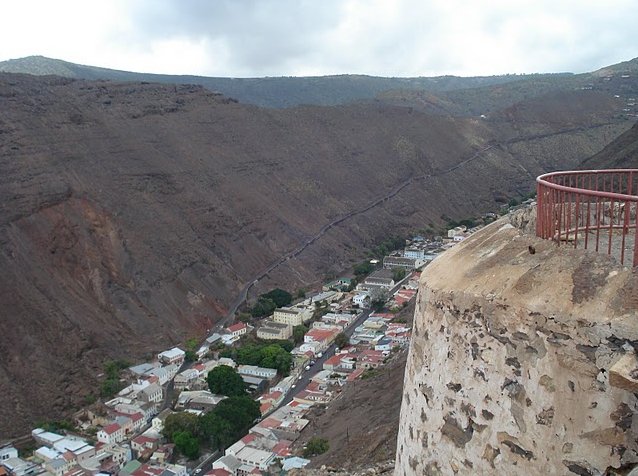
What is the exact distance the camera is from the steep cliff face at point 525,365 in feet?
9.04

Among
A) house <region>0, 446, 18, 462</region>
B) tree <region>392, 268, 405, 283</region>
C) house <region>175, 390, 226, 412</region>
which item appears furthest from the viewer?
tree <region>392, 268, 405, 283</region>

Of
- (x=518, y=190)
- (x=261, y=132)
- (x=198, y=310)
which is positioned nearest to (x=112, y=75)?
(x=261, y=132)

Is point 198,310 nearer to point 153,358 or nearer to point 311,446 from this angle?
point 153,358

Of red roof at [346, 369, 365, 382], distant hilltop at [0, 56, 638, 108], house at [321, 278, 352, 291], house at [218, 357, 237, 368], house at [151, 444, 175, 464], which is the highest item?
distant hilltop at [0, 56, 638, 108]

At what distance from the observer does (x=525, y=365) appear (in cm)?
300

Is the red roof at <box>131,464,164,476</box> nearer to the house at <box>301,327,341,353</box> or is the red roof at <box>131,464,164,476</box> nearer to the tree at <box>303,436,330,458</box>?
the tree at <box>303,436,330,458</box>

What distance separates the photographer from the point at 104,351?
91.6 ft

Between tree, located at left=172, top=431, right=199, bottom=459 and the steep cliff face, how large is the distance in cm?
1802

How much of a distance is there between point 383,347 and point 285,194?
23.7 meters

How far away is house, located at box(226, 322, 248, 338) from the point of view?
30875mm

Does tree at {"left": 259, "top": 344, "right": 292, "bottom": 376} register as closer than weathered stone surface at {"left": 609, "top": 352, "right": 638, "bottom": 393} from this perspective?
No

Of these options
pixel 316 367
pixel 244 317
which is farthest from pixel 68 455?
pixel 244 317

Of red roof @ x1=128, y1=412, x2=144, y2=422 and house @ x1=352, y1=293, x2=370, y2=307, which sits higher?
house @ x1=352, y1=293, x2=370, y2=307

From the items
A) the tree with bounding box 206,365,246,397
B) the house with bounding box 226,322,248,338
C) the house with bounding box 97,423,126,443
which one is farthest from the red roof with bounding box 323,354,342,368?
the house with bounding box 97,423,126,443
